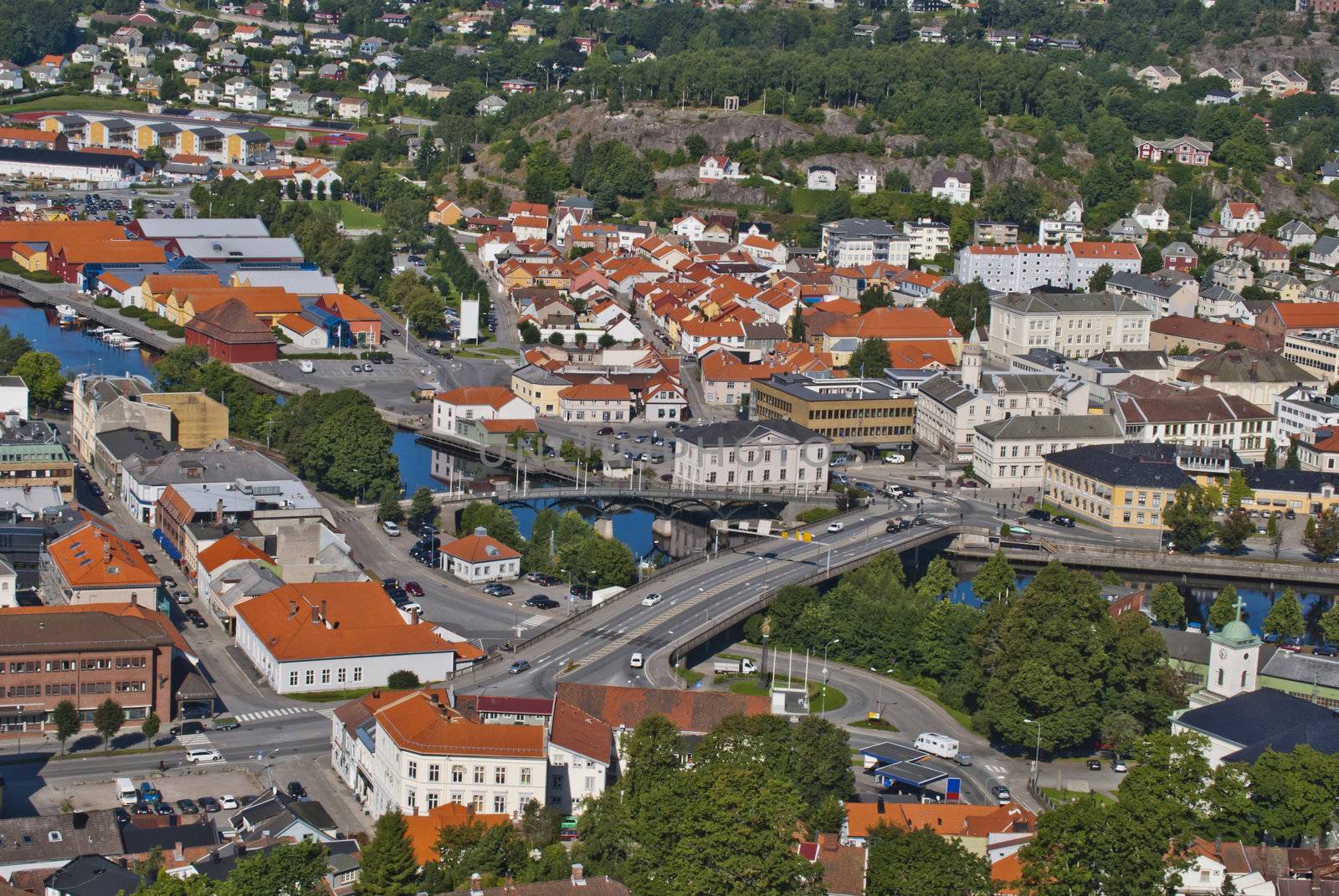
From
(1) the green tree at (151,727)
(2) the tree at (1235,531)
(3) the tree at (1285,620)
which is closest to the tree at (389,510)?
(1) the green tree at (151,727)

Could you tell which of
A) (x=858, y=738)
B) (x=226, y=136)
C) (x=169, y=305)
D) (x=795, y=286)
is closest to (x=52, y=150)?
(x=226, y=136)

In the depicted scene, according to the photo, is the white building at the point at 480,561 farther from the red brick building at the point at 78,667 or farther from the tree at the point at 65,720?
the tree at the point at 65,720

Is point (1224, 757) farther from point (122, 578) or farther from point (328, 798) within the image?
point (122, 578)

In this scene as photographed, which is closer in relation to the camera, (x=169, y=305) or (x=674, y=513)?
(x=674, y=513)

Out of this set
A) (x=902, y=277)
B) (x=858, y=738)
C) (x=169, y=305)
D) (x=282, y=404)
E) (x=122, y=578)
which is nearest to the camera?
(x=858, y=738)

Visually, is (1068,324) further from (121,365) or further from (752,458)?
(121,365)

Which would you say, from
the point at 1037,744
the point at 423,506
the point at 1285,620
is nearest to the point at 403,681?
the point at 1037,744
